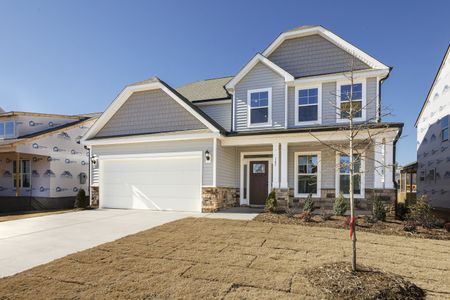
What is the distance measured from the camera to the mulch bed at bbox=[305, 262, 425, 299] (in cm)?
351

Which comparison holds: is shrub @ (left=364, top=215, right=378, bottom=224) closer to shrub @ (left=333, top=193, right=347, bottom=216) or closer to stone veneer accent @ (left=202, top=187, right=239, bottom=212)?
shrub @ (left=333, top=193, right=347, bottom=216)

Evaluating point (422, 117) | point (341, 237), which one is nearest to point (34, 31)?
point (341, 237)

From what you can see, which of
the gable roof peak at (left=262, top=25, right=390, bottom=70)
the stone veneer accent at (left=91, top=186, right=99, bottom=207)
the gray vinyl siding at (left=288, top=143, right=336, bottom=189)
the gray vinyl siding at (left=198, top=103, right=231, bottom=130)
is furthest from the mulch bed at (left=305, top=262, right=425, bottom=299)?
the stone veneer accent at (left=91, top=186, right=99, bottom=207)

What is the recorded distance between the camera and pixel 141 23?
11500mm

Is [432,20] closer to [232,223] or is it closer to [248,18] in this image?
[248,18]

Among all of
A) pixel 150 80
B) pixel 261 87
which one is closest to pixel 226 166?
pixel 261 87

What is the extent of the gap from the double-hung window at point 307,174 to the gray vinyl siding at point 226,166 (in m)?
2.96

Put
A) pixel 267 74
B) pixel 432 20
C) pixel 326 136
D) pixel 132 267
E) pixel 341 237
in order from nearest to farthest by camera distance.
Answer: pixel 132 267
pixel 341 237
pixel 326 136
pixel 432 20
pixel 267 74

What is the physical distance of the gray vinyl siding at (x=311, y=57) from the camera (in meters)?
11.6

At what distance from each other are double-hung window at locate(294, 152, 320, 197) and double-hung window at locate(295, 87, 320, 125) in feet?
5.07

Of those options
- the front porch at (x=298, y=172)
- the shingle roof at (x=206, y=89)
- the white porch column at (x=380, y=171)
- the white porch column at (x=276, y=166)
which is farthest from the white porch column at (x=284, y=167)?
the shingle roof at (x=206, y=89)

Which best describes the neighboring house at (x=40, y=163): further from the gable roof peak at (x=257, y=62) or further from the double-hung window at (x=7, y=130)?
the gable roof peak at (x=257, y=62)

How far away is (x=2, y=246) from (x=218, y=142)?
756 cm

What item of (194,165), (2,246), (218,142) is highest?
(218,142)
